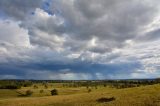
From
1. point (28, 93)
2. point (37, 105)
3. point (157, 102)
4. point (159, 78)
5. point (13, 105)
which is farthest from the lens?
point (28, 93)

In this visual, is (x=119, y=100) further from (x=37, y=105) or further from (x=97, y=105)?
(x=37, y=105)

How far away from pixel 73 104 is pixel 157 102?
22161 millimetres

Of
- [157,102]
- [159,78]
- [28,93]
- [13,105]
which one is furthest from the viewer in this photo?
[28,93]

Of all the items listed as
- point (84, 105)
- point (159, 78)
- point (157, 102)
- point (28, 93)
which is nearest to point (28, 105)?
point (84, 105)

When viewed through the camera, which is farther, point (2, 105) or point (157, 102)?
point (2, 105)

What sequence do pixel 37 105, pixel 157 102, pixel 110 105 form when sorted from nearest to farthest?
1. pixel 157 102
2. pixel 110 105
3. pixel 37 105

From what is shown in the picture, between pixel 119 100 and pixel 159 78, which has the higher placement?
pixel 159 78

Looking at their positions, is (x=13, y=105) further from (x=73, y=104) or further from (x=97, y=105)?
(x=97, y=105)

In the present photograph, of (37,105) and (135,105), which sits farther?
(37,105)

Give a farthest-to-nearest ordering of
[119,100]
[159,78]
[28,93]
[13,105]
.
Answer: [28,93] → [159,78] → [13,105] → [119,100]

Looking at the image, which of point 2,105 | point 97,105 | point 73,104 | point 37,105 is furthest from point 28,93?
point 97,105

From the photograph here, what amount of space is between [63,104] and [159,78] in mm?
62219

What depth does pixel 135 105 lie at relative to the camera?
48.5 m

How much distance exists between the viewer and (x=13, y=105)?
7294 centimetres
